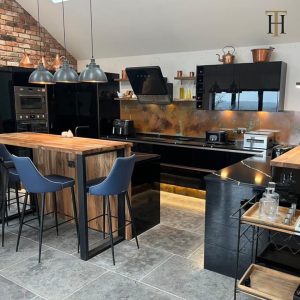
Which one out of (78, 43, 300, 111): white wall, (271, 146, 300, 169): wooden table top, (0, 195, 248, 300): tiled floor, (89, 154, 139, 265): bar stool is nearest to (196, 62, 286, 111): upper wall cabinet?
(78, 43, 300, 111): white wall

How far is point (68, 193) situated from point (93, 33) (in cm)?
312

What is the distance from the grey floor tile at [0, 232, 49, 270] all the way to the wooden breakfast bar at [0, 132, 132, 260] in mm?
572

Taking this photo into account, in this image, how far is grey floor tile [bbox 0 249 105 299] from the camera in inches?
100

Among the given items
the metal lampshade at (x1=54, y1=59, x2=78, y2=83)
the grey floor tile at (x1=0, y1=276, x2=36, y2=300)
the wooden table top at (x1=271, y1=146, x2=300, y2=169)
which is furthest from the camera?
the metal lampshade at (x1=54, y1=59, x2=78, y2=83)

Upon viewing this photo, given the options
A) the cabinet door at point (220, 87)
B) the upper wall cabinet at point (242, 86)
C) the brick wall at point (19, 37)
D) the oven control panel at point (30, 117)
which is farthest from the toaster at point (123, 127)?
the brick wall at point (19, 37)

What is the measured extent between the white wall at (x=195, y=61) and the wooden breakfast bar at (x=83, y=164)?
251 cm

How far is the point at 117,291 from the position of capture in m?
2.52

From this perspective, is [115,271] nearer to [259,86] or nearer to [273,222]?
[273,222]

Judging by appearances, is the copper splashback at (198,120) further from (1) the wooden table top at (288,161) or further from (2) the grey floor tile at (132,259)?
(2) the grey floor tile at (132,259)

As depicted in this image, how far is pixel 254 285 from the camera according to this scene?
87.0 inches

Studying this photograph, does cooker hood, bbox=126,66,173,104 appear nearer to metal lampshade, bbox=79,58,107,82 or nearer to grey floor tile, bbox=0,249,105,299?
metal lampshade, bbox=79,58,107,82

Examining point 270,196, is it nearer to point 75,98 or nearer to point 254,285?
point 254,285

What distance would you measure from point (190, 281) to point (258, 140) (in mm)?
2392

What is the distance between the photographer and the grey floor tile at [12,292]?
8.00 ft
